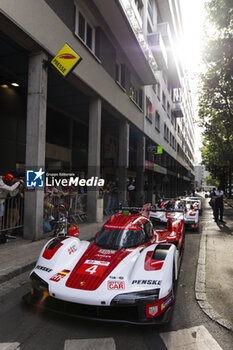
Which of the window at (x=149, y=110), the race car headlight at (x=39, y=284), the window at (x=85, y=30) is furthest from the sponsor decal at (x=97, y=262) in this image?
the window at (x=149, y=110)

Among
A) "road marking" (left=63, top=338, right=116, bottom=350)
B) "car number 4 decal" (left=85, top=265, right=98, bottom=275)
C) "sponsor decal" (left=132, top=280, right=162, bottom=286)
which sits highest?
"car number 4 decal" (left=85, top=265, right=98, bottom=275)

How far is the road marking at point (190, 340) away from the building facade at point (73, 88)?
467 cm

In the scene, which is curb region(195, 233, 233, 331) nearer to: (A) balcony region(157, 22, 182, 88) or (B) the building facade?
(B) the building facade

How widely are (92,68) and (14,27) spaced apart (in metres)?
4.11

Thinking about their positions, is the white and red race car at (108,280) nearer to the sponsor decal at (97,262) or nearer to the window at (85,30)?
the sponsor decal at (97,262)

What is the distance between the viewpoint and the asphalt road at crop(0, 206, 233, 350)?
92.0 inches

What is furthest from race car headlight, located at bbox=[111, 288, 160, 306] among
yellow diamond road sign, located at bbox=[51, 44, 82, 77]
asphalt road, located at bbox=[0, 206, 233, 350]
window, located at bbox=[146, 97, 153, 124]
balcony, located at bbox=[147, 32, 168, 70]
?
balcony, located at bbox=[147, 32, 168, 70]

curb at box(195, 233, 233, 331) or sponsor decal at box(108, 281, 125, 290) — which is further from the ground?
sponsor decal at box(108, 281, 125, 290)

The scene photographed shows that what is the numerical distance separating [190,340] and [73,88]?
979 cm

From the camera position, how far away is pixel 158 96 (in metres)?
23.3

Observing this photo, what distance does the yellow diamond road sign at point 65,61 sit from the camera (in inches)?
260

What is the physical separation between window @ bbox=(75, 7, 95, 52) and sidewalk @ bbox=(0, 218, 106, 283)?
7.55 metres

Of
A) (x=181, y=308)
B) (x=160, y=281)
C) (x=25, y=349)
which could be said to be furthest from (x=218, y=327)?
(x=25, y=349)

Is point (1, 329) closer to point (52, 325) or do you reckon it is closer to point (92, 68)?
point (52, 325)
